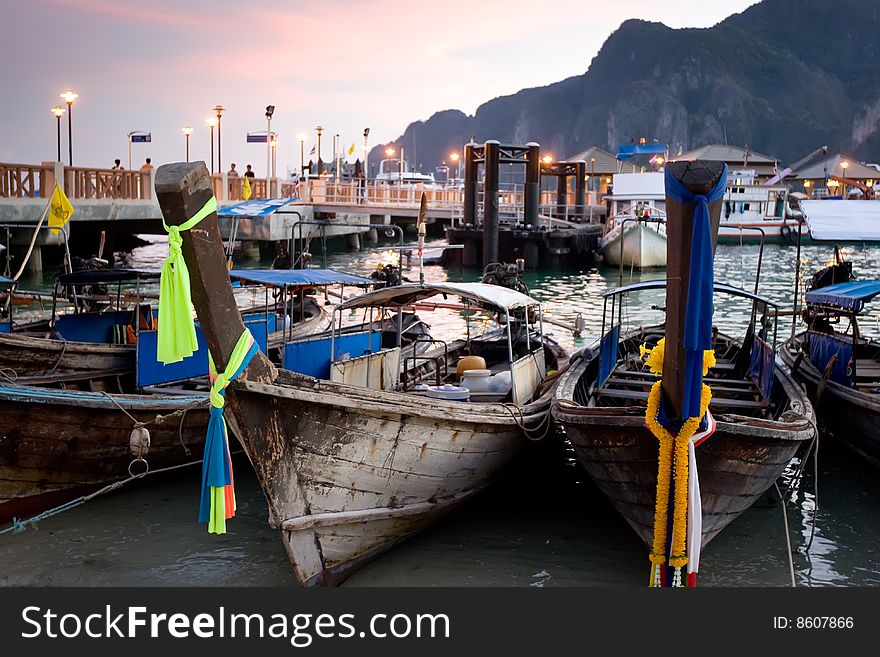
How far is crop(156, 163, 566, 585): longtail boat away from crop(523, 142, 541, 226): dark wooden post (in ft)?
80.0

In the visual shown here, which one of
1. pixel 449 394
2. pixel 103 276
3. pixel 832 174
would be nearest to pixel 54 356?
pixel 103 276

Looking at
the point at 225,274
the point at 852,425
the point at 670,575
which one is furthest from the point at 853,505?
the point at 225,274

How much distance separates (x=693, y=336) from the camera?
5.62 meters

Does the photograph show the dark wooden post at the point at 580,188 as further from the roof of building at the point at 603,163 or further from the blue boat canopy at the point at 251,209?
the blue boat canopy at the point at 251,209

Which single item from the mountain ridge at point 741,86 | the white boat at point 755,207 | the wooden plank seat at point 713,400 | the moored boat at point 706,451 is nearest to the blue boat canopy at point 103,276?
the moored boat at point 706,451

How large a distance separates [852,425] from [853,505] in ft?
3.46

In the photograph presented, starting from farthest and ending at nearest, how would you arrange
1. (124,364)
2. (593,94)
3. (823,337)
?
(593,94)
(823,337)
(124,364)

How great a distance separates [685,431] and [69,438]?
18.3 ft

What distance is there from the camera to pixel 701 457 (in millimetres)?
6672

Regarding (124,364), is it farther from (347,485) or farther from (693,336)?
(693,336)

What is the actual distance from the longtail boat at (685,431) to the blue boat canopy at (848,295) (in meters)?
1.64

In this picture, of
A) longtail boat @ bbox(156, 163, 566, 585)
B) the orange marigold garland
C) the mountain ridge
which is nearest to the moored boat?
the orange marigold garland

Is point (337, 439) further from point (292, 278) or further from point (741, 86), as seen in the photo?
point (741, 86)

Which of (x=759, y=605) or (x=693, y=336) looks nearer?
(x=693, y=336)
